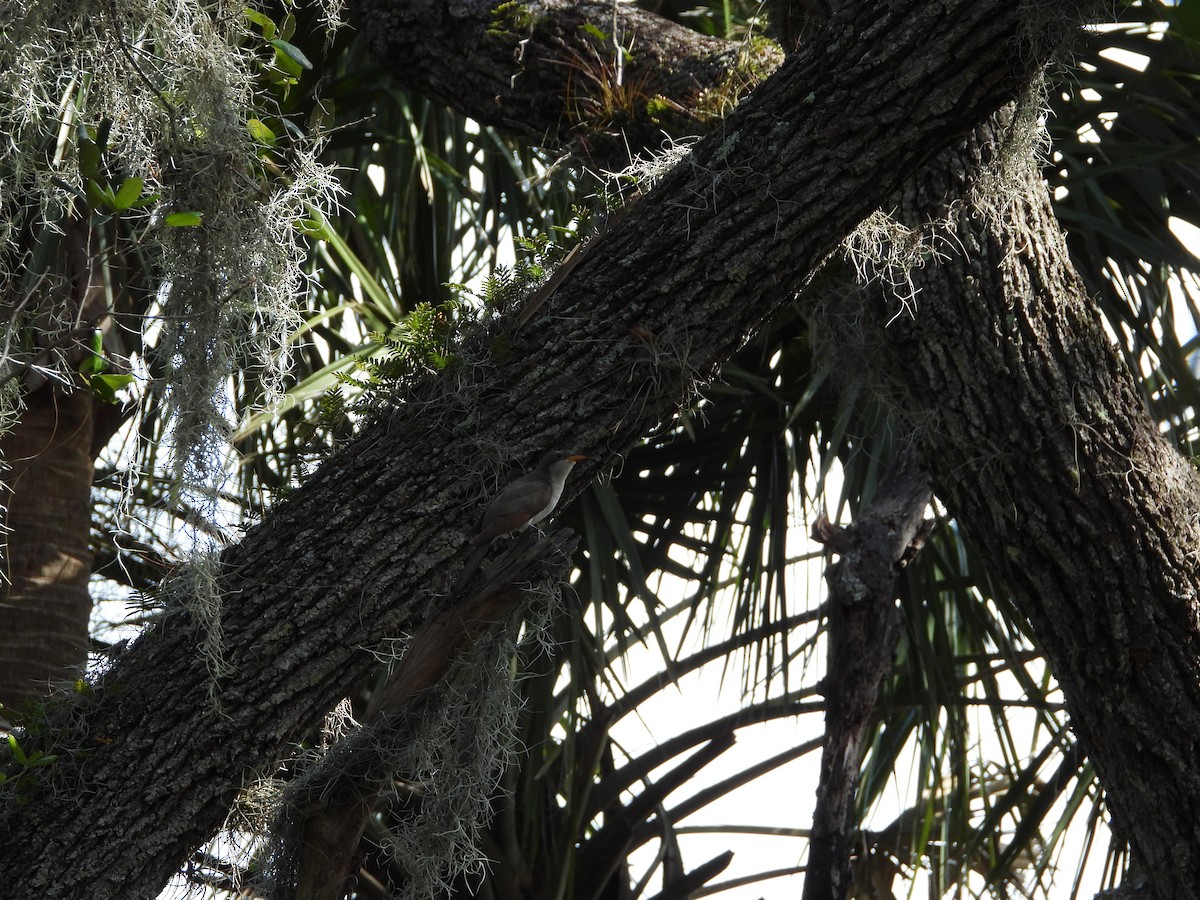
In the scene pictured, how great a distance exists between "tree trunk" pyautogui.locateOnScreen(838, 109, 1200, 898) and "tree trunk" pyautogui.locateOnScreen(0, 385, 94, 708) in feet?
6.62

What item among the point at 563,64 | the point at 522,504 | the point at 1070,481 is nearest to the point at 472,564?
the point at 522,504

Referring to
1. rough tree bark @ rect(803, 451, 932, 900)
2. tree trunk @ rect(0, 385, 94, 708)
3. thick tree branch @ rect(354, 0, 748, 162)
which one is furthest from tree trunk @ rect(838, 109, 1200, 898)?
tree trunk @ rect(0, 385, 94, 708)

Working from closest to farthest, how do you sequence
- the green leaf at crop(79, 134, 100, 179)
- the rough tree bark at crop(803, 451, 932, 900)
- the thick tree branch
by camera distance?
the green leaf at crop(79, 134, 100, 179) < the thick tree branch < the rough tree bark at crop(803, 451, 932, 900)

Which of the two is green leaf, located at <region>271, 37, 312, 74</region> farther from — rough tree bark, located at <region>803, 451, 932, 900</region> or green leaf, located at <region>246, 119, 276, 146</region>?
rough tree bark, located at <region>803, 451, 932, 900</region>

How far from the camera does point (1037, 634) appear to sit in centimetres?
228

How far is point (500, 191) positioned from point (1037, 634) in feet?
Result: 8.15

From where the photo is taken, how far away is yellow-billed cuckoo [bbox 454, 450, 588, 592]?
173 centimetres

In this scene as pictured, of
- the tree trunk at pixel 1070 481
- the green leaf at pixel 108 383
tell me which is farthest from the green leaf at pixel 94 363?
the tree trunk at pixel 1070 481

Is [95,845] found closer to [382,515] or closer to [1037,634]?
[382,515]

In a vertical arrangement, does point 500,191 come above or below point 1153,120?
below

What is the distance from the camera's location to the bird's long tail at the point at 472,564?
1767 millimetres

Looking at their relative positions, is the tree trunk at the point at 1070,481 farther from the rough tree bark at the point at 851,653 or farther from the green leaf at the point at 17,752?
the green leaf at the point at 17,752

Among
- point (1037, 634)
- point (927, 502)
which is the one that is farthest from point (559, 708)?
point (1037, 634)

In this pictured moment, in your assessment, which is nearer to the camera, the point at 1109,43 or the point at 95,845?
the point at 95,845
